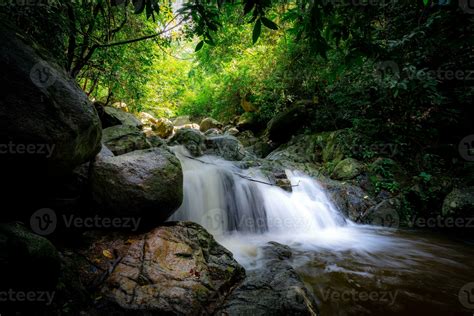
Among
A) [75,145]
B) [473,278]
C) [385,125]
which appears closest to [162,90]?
[75,145]

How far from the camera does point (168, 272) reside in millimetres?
2762

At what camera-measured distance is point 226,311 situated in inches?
94.0

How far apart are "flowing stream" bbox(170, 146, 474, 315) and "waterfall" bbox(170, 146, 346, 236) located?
0.02 m

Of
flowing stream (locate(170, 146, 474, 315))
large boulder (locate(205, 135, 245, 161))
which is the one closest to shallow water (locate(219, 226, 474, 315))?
flowing stream (locate(170, 146, 474, 315))

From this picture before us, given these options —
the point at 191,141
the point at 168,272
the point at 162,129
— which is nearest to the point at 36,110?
the point at 168,272

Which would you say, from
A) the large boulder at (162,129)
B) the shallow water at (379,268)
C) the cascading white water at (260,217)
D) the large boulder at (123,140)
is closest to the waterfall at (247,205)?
the cascading white water at (260,217)

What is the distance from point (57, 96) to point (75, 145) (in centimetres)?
52

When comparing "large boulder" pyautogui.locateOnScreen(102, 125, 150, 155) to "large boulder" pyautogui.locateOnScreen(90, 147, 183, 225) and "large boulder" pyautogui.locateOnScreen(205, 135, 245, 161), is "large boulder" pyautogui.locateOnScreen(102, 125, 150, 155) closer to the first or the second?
"large boulder" pyautogui.locateOnScreen(90, 147, 183, 225)

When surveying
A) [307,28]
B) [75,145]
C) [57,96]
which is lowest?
[75,145]

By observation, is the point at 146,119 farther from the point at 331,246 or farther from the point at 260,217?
the point at 331,246

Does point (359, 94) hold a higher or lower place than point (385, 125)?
higher

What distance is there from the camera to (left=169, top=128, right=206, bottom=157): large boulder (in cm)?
829

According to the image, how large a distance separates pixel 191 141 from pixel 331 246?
5514 mm

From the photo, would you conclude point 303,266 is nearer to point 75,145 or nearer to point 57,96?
point 75,145
